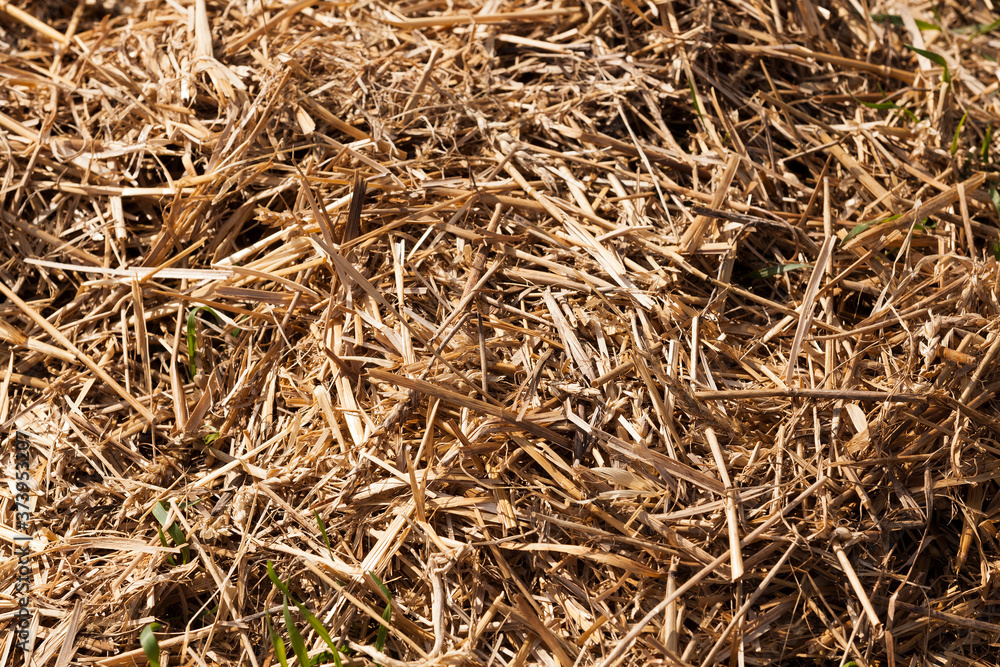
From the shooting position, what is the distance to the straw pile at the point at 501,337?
139 cm

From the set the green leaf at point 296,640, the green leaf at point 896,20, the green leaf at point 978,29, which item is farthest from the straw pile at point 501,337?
the green leaf at point 978,29

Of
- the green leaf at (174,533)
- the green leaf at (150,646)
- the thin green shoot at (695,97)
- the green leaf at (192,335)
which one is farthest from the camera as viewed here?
the thin green shoot at (695,97)

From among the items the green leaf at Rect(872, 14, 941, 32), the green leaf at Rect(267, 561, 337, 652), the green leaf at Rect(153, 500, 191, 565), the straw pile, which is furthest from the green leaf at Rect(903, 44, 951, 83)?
the green leaf at Rect(153, 500, 191, 565)

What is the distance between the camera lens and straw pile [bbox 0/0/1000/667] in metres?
1.39

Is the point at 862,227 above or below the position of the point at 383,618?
above

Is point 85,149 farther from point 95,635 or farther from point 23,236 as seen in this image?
point 95,635

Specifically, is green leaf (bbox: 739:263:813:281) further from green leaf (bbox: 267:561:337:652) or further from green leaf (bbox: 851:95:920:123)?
green leaf (bbox: 267:561:337:652)

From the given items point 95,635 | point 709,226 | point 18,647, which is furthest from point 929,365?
point 18,647

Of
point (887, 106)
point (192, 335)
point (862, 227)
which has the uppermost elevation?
point (887, 106)

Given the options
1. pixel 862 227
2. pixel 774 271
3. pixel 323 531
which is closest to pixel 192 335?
pixel 323 531

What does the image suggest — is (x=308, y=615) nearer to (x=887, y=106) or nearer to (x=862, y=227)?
(x=862, y=227)

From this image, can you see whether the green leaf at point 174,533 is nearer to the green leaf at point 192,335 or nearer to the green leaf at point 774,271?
the green leaf at point 192,335

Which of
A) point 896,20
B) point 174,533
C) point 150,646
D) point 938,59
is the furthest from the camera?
point 896,20

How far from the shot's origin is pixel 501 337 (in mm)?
1530
